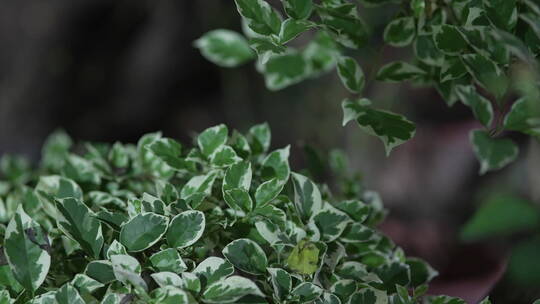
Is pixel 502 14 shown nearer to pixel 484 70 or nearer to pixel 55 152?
pixel 484 70

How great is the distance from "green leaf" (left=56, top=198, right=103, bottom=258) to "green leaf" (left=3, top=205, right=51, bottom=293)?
27 mm

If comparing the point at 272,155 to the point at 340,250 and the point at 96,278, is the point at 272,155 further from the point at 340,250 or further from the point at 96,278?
the point at 96,278

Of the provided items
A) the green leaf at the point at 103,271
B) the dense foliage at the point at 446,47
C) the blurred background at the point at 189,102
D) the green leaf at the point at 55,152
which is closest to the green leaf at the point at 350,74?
the dense foliage at the point at 446,47

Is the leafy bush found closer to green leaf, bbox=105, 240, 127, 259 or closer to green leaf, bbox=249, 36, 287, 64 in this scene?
green leaf, bbox=105, 240, 127, 259

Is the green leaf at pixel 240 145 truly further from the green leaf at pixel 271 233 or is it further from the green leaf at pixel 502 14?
the green leaf at pixel 502 14

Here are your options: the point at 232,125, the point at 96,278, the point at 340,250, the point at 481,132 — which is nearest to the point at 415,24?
the point at 481,132

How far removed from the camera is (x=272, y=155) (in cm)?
71

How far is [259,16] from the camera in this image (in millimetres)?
625

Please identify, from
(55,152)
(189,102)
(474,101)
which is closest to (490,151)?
(474,101)

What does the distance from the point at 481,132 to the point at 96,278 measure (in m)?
0.44

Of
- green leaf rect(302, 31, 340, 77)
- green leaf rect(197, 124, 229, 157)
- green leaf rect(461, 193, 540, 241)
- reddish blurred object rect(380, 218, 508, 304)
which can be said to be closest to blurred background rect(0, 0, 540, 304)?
reddish blurred object rect(380, 218, 508, 304)

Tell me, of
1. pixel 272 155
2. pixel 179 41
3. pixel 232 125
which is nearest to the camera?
pixel 272 155

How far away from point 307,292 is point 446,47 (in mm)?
271

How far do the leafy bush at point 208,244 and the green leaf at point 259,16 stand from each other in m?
0.13
